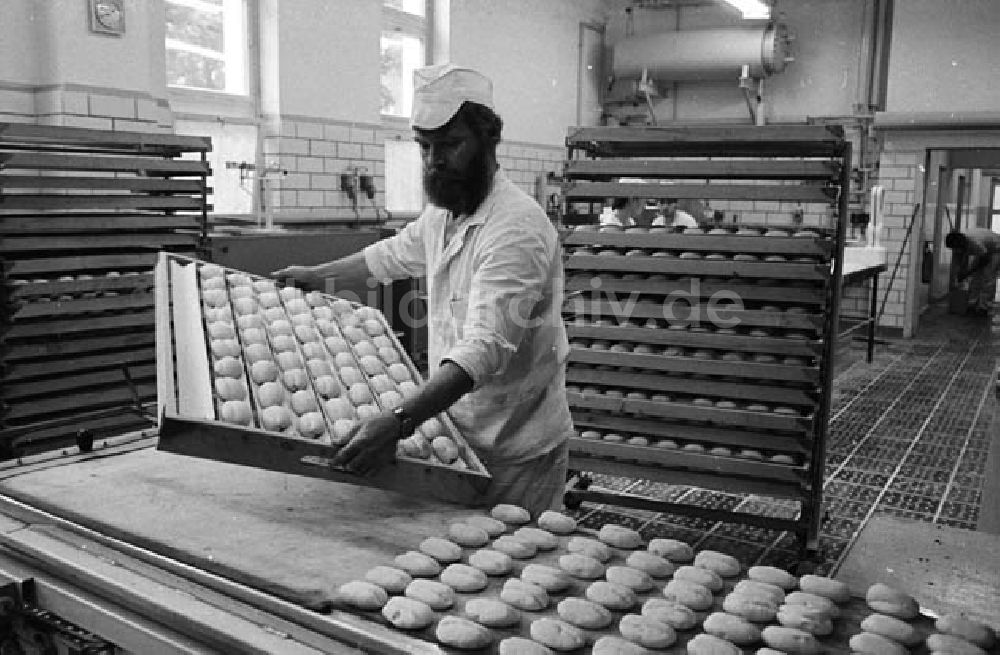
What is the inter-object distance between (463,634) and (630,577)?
31 cm

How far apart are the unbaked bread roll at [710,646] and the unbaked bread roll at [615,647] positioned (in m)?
0.06

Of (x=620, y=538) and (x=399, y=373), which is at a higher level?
(x=399, y=373)

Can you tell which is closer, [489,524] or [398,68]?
[489,524]

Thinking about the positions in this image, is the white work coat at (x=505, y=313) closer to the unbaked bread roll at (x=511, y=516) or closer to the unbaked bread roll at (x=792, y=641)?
the unbaked bread roll at (x=511, y=516)

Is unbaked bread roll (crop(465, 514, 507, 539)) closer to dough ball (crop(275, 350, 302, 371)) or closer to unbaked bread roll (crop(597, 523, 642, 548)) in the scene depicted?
unbaked bread roll (crop(597, 523, 642, 548))

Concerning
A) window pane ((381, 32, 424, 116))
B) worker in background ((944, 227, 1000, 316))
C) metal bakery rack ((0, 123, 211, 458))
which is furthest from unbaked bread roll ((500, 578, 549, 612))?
worker in background ((944, 227, 1000, 316))

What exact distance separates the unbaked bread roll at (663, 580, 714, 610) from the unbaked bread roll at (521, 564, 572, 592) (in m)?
0.16

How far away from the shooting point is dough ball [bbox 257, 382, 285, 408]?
1771mm

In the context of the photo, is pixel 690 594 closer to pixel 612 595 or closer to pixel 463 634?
pixel 612 595

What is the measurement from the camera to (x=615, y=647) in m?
1.13

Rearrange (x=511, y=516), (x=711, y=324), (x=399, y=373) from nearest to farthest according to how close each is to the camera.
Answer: (x=511, y=516) < (x=399, y=373) < (x=711, y=324)

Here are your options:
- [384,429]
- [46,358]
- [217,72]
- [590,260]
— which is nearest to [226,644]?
[384,429]

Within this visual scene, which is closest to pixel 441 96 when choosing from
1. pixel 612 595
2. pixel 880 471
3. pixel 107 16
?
pixel 612 595

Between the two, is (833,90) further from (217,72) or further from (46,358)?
(46,358)
